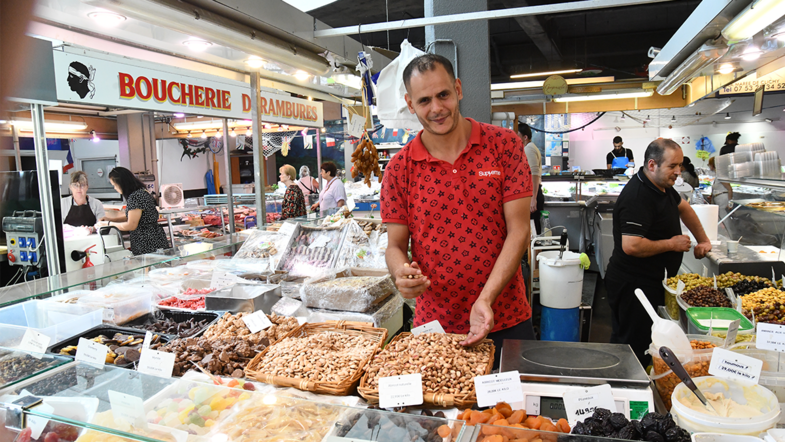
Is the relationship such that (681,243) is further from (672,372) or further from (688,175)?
(688,175)

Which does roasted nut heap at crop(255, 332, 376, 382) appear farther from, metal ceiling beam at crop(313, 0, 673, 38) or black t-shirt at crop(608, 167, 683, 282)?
black t-shirt at crop(608, 167, 683, 282)

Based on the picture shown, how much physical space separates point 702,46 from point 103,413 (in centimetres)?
397

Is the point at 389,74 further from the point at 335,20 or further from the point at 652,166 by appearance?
the point at 335,20

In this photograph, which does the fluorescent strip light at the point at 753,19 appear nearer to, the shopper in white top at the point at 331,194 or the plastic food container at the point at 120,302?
the plastic food container at the point at 120,302

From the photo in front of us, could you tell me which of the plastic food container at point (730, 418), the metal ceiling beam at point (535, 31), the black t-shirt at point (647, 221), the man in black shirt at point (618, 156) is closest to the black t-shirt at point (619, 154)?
the man in black shirt at point (618, 156)

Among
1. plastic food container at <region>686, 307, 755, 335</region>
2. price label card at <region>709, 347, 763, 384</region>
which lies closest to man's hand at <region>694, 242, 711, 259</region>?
plastic food container at <region>686, 307, 755, 335</region>

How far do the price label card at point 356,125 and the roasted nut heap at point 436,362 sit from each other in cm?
262

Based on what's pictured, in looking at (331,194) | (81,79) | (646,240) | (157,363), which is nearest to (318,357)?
(157,363)

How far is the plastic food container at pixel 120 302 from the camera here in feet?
9.37

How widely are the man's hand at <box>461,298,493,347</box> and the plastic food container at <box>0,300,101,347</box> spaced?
2.06m

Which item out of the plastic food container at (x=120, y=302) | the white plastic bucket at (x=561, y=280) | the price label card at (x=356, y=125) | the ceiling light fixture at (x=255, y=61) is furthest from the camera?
the white plastic bucket at (x=561, y=280)

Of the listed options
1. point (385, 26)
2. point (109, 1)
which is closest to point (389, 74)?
point (385, 26)

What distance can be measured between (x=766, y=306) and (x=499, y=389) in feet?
5.99

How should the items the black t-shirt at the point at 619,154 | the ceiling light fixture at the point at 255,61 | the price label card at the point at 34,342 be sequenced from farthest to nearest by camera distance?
the black t-shirt at the point at 619,154, the ceiling light fixture at the point at 255,61, the price label card at the point at 34,342
